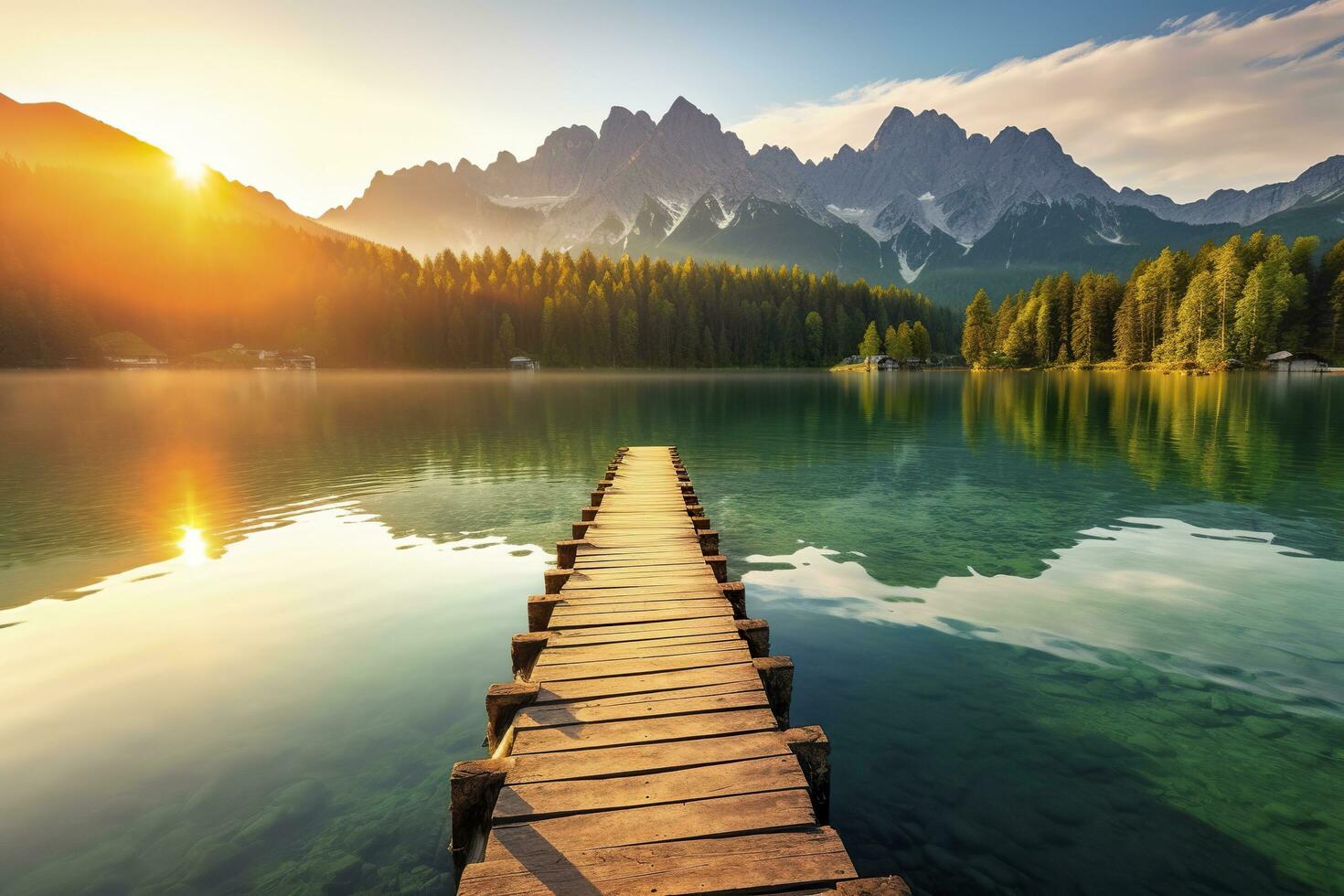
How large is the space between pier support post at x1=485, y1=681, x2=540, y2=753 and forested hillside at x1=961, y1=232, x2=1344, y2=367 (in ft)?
537

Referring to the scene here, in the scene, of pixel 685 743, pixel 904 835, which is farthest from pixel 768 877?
pixel 904 835

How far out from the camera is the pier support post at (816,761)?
609cm

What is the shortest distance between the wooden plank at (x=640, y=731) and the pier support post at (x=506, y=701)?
0.60m

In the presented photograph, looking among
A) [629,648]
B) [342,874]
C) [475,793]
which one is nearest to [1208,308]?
[629,648]

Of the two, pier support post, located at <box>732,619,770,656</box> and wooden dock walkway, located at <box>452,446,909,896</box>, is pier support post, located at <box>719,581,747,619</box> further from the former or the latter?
pier support post, located at <box>732,619,770,656</box>

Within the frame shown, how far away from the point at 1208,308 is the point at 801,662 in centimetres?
16150

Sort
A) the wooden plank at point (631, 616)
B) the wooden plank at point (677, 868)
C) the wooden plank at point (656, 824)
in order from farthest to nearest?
the wooden plank at point (631, 616)
the wooden plank at point (656, 824)
the wooden plank at point (677, 868)

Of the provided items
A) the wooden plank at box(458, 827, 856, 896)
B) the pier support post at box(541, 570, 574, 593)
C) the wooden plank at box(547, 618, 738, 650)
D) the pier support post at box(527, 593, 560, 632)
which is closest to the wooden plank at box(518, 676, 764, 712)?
the wooden plank at box(547, 618, 738, 650)

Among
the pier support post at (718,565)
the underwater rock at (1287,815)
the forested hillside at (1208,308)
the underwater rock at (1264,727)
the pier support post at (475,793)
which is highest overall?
the forested hillside at (1208,308)

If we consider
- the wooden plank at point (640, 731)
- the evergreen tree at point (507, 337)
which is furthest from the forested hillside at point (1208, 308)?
the wooden plank at point (640, 731)

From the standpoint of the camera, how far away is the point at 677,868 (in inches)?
186

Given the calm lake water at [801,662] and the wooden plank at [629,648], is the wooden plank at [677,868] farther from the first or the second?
the wooden plank at [629,648]

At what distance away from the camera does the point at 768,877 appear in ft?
15.1

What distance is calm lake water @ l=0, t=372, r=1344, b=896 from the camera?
22.4 ft
